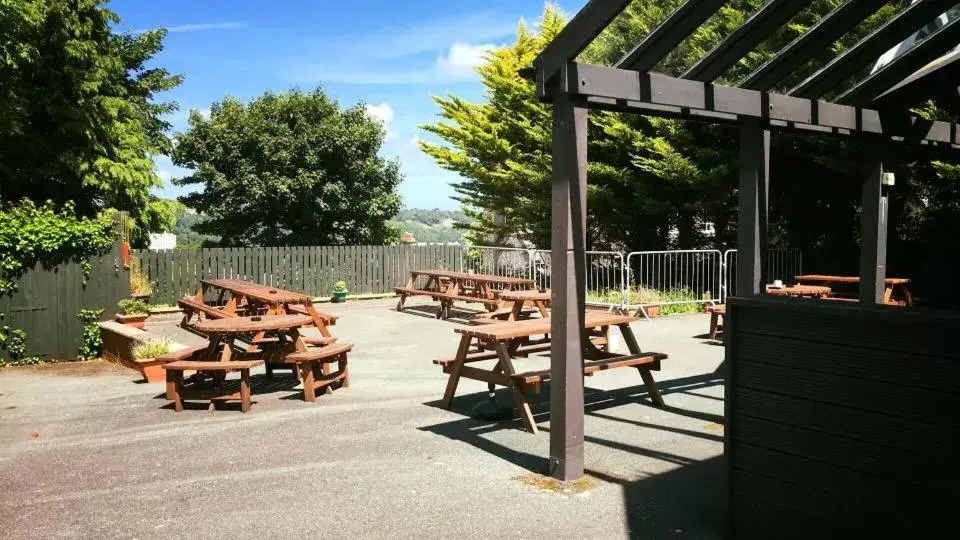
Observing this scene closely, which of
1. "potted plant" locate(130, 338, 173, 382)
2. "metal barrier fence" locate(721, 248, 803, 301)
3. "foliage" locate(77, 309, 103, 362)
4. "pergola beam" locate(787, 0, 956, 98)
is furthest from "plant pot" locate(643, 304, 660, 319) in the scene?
"foliage" locate(77, 309, 103, 362)

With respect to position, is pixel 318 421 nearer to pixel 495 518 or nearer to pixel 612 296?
pixel 495 518

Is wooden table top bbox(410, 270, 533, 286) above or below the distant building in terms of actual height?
below

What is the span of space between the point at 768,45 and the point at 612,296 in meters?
8.05

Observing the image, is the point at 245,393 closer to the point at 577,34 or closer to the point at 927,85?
the point at 577,34

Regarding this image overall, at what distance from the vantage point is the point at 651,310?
50.2ft

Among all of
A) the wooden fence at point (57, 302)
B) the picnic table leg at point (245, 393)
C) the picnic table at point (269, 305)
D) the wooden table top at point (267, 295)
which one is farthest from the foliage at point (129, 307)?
the picnic table leg at point (245, 393)

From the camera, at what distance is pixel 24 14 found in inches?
583

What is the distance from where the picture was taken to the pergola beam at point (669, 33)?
507 centimetres

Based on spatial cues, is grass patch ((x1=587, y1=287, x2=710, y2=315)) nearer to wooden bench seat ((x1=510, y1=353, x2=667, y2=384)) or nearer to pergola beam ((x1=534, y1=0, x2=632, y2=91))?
wooden bench seat ((x1=510, y1=353, x2=667, y2=384))

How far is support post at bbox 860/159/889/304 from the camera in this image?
26.3 ft

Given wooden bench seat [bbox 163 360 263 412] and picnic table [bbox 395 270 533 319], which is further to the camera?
picnic table [bbox 395 270 533 319]

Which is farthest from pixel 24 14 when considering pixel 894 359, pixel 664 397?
pixel 894 359

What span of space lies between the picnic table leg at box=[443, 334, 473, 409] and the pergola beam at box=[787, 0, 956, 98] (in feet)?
12.1

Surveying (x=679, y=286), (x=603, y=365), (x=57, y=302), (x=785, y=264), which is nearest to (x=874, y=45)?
(x=603, y=365)
